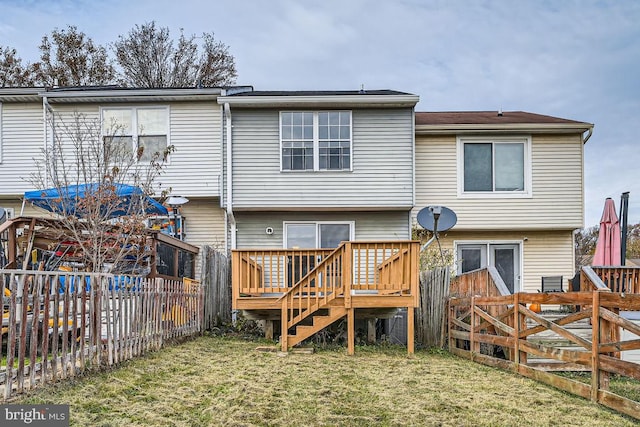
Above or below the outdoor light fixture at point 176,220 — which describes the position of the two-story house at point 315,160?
above

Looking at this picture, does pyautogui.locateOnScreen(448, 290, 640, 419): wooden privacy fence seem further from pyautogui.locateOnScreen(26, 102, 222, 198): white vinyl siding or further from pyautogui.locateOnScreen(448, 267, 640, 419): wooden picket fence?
pyautogui.locateOnScreen(26, 102, 222, 198): white vinyl siding

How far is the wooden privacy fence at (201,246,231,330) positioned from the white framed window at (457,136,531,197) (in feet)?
21.4

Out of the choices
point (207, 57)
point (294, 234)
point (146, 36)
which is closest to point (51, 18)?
point (146, 36)

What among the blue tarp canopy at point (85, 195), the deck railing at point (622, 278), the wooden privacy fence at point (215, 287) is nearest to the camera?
the blue tarp canopy at point (85, 195)

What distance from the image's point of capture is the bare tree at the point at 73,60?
Answer: 26375mm

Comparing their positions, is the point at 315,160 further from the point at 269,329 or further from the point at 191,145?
the point at 269,329

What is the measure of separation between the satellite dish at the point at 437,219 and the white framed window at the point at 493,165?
2.25 metres

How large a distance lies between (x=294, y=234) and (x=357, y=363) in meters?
6.54

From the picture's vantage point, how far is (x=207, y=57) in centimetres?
2828

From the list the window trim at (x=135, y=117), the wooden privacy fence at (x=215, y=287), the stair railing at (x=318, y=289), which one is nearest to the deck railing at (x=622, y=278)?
the stair railing at (x=318, y=289)

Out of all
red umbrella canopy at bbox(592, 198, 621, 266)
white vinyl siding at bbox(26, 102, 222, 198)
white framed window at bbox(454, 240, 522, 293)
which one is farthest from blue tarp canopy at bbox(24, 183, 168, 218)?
red umbrella canopy at bbox(592, 198, 621, 266)

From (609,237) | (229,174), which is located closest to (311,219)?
(229,174)

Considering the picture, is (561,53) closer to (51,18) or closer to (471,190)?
(471,190)

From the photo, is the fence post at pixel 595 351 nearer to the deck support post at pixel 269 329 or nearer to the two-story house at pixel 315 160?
the deck support post at pixel 269 329
